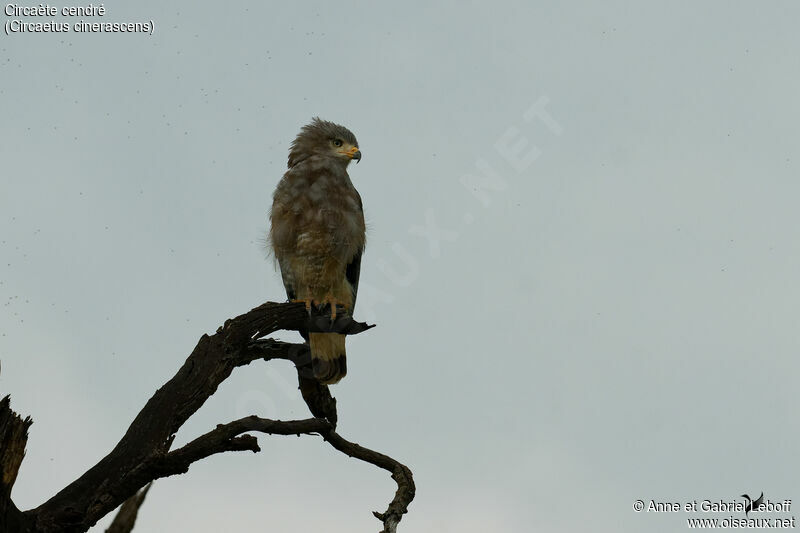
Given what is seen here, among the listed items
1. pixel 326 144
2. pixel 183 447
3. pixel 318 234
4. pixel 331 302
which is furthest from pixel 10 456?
pixel 326 144

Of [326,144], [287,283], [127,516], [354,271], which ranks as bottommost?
[127,516]

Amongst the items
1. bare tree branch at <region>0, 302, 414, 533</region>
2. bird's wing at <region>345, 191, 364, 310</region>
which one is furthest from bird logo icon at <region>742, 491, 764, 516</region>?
bird's wing at <region>345, 191, 364, 310</region>

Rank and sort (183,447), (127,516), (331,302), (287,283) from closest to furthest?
(127,516) → (183,447) → (331,302) → (287,283)

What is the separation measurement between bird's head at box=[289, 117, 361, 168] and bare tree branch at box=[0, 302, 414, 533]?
8.95 feet

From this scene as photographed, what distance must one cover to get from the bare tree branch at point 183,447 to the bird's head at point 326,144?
2.73m

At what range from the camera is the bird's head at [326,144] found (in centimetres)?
923

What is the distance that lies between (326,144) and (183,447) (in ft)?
15.2

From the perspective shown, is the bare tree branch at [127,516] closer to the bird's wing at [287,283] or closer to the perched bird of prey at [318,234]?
the perched bird of prey at [318,234]

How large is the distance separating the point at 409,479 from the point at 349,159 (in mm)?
4258

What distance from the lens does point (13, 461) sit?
5.09 m

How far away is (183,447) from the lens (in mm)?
5570

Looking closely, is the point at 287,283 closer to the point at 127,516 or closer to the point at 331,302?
the point at 331,302

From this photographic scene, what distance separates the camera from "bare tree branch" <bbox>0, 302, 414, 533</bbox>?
5223 mm

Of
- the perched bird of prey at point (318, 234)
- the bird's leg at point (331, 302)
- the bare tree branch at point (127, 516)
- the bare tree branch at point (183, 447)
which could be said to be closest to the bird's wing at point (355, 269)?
the perched bird of prey at point (318, 234)
